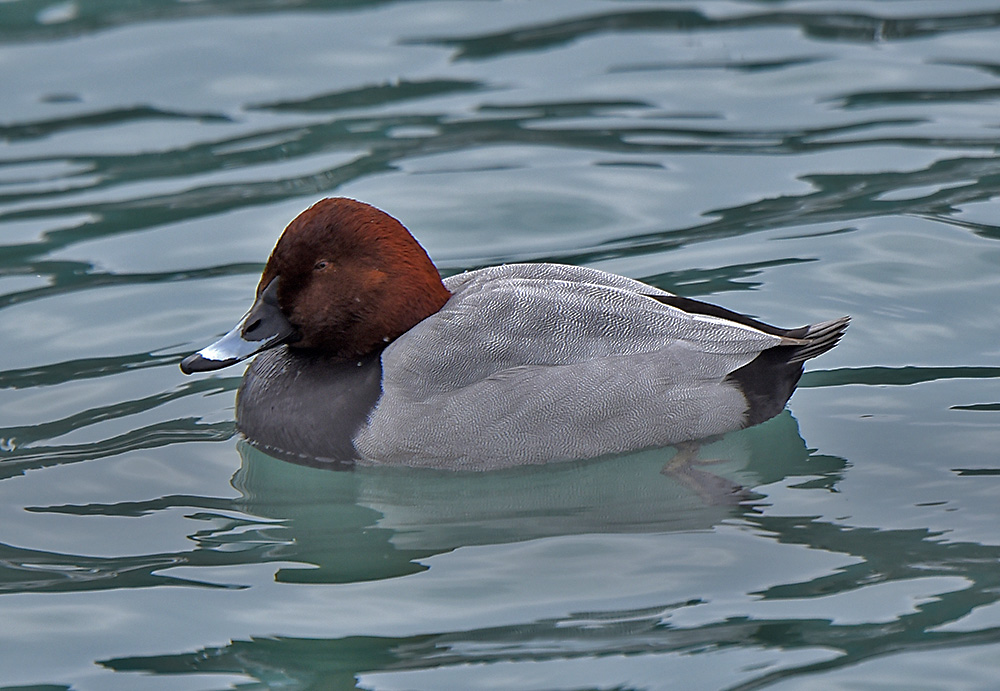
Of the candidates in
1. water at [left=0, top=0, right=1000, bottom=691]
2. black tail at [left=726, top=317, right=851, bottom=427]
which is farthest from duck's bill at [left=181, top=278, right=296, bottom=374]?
black tail at [left=726, top=317, right=851, bottom=427]


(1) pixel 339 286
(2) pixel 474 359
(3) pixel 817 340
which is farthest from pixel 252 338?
(3) pixel 817 340

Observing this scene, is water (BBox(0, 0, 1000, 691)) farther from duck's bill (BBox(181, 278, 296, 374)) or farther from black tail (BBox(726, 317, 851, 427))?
duck's bill (BBox(181, 278, 296, 374))

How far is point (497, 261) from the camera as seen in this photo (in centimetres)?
742

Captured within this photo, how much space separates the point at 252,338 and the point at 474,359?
879mm

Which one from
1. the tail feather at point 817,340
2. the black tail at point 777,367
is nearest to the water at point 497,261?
the black tail at point 777,367

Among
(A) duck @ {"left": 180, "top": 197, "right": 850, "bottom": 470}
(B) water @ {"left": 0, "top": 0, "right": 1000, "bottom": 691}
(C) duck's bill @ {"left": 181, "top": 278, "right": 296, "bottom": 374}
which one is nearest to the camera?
(B) water @ {"left": 0, "top": 0, "right": 1000, "bottom": 691}

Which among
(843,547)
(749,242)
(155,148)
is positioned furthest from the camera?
(155,148)

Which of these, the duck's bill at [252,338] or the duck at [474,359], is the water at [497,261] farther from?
the duck's bill at [252,338]

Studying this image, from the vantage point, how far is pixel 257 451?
5734mm

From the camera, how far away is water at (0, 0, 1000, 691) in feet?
14.2

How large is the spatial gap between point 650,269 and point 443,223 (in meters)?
1.29

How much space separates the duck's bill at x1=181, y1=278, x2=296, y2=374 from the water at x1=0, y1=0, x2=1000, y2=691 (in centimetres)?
41

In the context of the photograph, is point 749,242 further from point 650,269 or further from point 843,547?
point 843,547

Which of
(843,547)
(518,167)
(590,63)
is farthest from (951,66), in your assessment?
(843,547)
